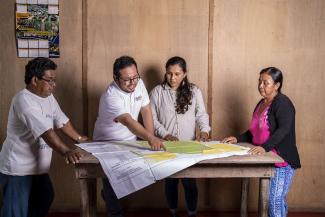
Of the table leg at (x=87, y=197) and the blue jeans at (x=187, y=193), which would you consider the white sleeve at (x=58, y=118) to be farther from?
the blue jeans at (x=187, y=193)

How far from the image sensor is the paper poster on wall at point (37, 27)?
3691 mm

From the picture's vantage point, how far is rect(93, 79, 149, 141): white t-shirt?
2.85m

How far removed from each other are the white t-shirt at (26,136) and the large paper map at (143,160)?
11.8 inches

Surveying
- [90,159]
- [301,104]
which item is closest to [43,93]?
[90,159]

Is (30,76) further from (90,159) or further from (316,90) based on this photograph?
(316,90)

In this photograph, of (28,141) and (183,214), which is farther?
(183,214)

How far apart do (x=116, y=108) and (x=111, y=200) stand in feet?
2.25

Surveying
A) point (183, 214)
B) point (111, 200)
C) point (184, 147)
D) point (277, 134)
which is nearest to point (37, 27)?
point (111, 200)

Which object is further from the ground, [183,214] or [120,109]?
[120,109]

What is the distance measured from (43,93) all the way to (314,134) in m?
2.68

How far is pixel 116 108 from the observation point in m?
2.83

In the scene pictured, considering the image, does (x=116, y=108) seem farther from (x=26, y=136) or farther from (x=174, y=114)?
(x=174, y=114)

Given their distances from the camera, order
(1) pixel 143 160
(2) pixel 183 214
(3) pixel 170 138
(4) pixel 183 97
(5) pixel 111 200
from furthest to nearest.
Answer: (2) pixel 183 214
(4) pixel 183 97
(3) pixel 170 138
(5) pixel 111 200
(1) pixel 143 160

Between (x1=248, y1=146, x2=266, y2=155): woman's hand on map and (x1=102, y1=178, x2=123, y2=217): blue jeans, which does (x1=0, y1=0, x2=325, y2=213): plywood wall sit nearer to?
(x1=102, y1=178, x2=123, y2=217): blue jeans
